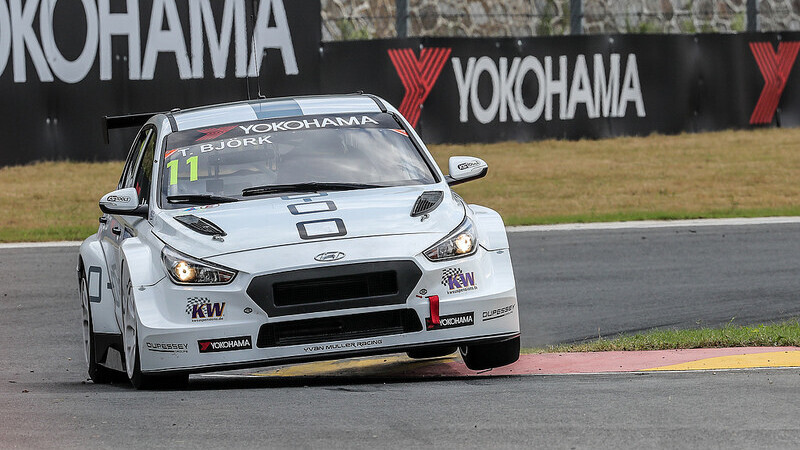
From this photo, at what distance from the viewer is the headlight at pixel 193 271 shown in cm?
728

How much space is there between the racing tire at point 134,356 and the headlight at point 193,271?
0.26 meters

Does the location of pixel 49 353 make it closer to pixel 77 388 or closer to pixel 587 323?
pixel 77 388

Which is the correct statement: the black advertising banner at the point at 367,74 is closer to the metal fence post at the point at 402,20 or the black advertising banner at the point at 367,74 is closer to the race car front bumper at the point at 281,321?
the metal fence post at the point at 402,20

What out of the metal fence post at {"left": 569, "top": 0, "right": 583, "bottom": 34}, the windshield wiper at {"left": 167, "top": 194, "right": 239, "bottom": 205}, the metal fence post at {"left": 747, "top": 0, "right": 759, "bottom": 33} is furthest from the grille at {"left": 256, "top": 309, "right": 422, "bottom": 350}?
the metal fence post at {"left": 747, "top": 0, "right": 759, "bottom": 33}

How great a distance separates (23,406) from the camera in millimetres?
6879

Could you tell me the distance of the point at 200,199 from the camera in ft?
26.2

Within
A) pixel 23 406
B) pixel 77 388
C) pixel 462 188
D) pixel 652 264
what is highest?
pixel 23 406

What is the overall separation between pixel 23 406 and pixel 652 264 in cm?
834

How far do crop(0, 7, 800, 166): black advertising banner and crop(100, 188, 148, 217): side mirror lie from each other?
10.7 meters

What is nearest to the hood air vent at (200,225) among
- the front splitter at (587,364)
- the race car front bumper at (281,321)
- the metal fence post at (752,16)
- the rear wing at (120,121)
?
the race car front bumper at (281,321)

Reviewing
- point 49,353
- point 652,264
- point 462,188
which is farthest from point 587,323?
point 462,188

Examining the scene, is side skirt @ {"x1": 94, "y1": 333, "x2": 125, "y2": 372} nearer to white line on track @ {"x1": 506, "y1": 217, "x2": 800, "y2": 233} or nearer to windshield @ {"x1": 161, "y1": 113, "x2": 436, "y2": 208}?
windshield @ {"x1": 161, "y1": 113, "x2": 436, "y2": 208}

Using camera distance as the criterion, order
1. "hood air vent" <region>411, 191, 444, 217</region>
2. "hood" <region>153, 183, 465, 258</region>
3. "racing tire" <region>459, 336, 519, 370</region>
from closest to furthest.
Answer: "hood" <region>153, 183, 465, 258</region>, "hood air vent" <region>411, 191, 444, 217</region>, "racing tire" <region>459, 336, 519, 370</region>

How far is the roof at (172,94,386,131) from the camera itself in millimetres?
8758
